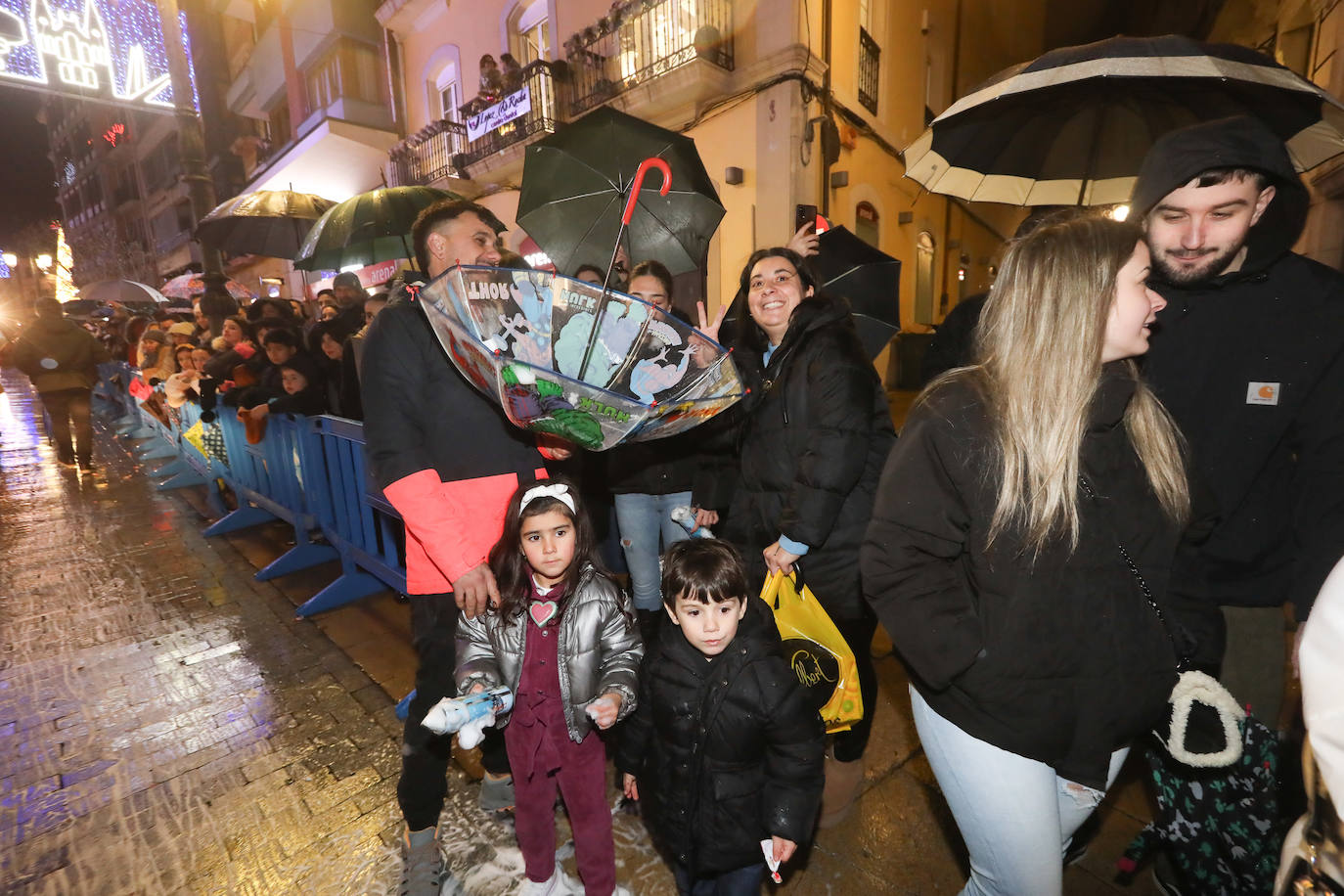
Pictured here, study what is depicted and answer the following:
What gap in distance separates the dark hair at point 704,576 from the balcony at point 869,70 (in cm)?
1191

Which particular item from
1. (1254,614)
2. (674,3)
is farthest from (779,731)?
(674,3)

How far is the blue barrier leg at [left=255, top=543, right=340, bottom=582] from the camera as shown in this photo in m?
5.00

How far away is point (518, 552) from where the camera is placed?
207 cm

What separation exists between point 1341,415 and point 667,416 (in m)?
1.98

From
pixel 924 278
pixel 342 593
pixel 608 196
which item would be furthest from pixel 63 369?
pixel 924 278

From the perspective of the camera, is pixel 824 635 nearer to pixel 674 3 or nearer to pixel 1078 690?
pixel 1078 690

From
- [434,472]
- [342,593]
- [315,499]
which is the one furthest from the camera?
[315,499]

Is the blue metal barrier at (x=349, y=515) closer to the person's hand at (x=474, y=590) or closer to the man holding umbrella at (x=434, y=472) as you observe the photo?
the man holding umbrella at (x=434, y=472)

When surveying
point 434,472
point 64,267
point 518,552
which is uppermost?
point 64,267

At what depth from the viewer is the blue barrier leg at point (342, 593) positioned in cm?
433

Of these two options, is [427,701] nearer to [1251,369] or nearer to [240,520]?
[1251,369]

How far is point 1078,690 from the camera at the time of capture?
4.56ft

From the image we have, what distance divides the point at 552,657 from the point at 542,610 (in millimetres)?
163

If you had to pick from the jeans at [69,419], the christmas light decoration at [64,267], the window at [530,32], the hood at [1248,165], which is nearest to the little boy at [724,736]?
the hood at [1248,165]
